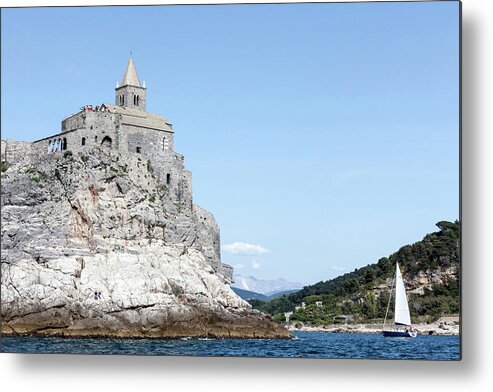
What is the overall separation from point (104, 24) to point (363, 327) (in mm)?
7011

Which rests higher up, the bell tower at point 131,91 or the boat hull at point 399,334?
the bell tower at point 131,91

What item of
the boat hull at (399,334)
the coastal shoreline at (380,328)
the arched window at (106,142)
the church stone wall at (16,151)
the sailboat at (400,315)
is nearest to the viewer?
the coastal shoreline at (380,328)

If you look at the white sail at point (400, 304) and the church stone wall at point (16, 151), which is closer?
the white sail at point (400, 304)

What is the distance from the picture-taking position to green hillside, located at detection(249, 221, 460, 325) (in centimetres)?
1191

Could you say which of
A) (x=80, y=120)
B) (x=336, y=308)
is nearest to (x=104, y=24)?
(x=80, y=120)

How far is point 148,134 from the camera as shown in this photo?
20.8m

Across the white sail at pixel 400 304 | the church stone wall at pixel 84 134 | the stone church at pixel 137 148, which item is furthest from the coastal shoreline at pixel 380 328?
the church stone wall at pixel 84 134

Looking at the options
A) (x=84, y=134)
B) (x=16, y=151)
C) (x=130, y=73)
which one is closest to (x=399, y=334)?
(x=130, y=73)

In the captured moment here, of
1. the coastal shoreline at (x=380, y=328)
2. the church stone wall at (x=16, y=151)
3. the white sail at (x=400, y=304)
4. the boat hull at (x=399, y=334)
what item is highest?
the church stone wall at (x=16, y=151)

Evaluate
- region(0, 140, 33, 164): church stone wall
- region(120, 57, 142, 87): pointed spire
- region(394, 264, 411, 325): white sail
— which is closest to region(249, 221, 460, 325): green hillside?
region(394, 264, 411, 325): white sail

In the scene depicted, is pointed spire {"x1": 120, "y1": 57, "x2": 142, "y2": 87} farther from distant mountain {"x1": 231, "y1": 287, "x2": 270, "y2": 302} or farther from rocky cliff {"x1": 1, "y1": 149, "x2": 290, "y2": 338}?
distant mountain {"x1": 231, "y1": 287, "x2": 270, "y2": 302}

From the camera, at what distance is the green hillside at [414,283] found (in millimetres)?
11907

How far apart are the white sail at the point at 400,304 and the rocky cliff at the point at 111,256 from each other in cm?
293

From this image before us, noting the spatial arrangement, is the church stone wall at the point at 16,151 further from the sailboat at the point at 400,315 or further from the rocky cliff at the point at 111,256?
the sailboat at the point at 400,315
